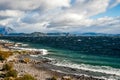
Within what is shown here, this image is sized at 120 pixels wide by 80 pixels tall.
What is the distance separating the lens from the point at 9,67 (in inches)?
1829

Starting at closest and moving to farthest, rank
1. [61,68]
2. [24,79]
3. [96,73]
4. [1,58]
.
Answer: [24,79] < [96,73] < [61,68] < [1,58]

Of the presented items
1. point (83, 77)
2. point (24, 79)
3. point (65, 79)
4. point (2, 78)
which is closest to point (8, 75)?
point (2, 78)

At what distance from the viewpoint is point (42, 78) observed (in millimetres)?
42125

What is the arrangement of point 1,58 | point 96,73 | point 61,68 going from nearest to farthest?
1. point 96,73
2. point 61,68
3. point 1,58

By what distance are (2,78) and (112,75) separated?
2186cm

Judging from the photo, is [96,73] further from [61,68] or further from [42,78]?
[42,78]

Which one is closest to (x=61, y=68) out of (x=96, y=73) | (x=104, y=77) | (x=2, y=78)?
(x=96, y=73)

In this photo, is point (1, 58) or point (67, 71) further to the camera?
point (1, 58)

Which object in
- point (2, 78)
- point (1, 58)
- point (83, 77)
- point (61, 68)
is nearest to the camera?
point (2, 78)

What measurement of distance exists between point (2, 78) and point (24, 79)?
14.2 feet

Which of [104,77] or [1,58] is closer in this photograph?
[104,77]

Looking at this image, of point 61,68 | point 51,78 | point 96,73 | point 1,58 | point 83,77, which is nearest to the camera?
point 51,78

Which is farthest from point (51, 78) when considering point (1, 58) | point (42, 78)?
point (1, 58)

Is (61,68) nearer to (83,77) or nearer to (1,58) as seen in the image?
(83,77)
